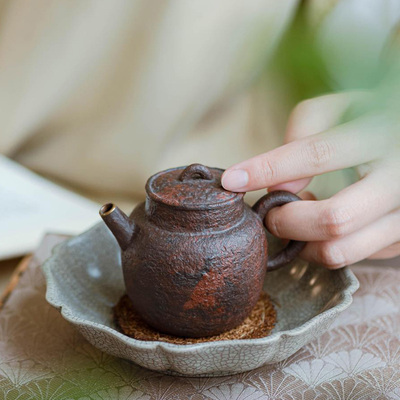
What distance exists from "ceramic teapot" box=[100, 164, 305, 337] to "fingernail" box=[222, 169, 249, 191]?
0.04 ft

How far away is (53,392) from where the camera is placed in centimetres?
90

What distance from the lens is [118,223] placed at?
0.97 m

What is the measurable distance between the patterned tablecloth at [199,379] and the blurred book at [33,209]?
49 cm

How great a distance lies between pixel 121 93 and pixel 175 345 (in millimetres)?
1098

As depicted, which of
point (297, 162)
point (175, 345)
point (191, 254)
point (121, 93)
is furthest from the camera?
point (121, 93)

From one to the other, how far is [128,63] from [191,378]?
1106 mm

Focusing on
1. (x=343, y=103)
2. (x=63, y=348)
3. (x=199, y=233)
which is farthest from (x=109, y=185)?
(x=343, y=103)

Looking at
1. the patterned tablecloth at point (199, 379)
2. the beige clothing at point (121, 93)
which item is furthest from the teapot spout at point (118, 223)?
the beige clothing at point (121, 93)

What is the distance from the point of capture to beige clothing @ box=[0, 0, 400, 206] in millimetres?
1541

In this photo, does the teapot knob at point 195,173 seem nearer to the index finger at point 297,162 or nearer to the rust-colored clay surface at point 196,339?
the index finger at point 297,162

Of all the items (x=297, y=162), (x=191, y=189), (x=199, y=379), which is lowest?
(x=199, y=379)

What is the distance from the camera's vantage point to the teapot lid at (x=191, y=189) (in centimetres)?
92

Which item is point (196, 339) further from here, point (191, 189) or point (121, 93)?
point (121, 93)

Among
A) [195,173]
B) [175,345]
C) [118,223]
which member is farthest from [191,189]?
[175,345]
